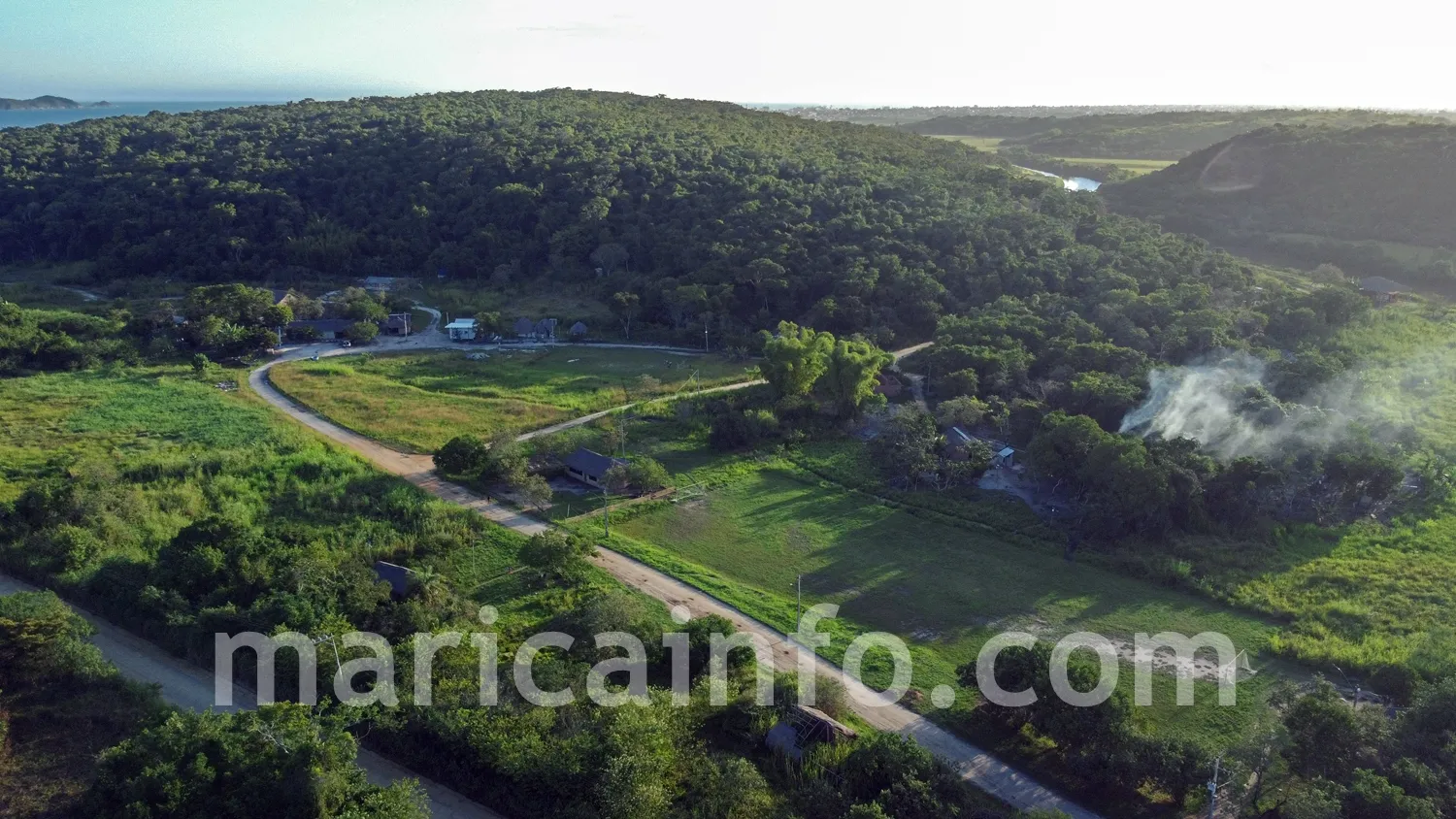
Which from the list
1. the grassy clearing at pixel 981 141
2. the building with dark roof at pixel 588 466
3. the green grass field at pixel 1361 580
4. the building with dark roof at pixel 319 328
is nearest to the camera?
the green grass field at pixel 1361 580

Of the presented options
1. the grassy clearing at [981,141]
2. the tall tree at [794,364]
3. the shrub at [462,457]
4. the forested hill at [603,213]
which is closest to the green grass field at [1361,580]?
the tall tree at [794,364]

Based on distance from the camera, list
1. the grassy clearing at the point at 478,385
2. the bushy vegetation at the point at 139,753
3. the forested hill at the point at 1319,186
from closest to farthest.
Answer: the bushy vegetation at the point at 139,753 → the grassy clearing at the point at 478,385 → the forested hill at the point at 1319,186

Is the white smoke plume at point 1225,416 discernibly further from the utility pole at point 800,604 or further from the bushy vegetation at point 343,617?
the bushy vegetation at point 343,617

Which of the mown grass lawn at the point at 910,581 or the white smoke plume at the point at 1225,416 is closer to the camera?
the mown grass lawn at the point at 910,581

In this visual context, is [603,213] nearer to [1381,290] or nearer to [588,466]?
[588,466]

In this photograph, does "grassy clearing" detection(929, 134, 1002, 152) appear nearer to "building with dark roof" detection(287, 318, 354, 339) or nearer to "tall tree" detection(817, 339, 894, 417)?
"tall tree" detection(817, 339, 894, 417)
